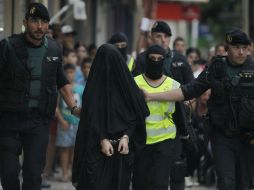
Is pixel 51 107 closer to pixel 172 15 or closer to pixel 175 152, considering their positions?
pixel 175 152

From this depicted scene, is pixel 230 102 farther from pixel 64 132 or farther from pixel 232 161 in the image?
pixel 64 132

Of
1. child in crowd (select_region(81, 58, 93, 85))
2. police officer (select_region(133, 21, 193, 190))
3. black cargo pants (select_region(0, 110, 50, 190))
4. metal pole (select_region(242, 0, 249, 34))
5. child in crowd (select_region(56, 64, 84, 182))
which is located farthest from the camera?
metal pole (select_region(242, 0, 249, 34))

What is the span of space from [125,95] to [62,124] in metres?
5.26

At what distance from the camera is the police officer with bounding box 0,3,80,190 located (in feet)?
27.0

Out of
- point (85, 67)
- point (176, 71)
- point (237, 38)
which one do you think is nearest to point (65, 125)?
point (85, 67)

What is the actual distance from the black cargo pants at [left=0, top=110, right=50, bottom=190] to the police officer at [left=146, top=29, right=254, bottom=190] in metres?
1.08

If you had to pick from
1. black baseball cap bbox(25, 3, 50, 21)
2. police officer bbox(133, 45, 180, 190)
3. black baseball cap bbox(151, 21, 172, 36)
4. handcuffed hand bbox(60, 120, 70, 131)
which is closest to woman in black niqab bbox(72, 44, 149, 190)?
black baseball cap bbox(25, 3, 50, 21)

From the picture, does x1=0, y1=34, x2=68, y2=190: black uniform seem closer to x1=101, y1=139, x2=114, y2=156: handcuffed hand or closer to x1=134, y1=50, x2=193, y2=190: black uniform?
x1=101, y1=139, x2=114, y2=156: handcuffed hand

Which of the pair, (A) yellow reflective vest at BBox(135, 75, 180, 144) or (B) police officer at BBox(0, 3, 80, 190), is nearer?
(B) police officer at BBox(0, 3, 80, 190)

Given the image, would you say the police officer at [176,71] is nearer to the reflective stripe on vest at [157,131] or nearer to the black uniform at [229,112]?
the reflective stripe on vest at [157,131]

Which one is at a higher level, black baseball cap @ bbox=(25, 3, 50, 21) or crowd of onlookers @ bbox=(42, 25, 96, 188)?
black baseball cap @ bbox=(25, 3, 50, 21)

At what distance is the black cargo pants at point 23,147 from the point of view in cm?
821

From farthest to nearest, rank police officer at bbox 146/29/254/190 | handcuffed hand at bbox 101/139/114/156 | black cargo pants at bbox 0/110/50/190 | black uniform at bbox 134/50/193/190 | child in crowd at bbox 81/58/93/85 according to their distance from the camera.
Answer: child in crowd at bbox 81/58/93/85 < black uniform at bbox 134/50/193/190 < police officer at bbox 146/29/254/190 < black cargo pants at bbox 0/110/50/190 < handcuffed hand at bbox 101/139/114/156

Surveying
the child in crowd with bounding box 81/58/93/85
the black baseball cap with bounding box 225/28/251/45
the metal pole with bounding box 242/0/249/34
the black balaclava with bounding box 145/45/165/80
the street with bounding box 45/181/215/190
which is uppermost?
the metal pole with bounding box 242/0/249/34
